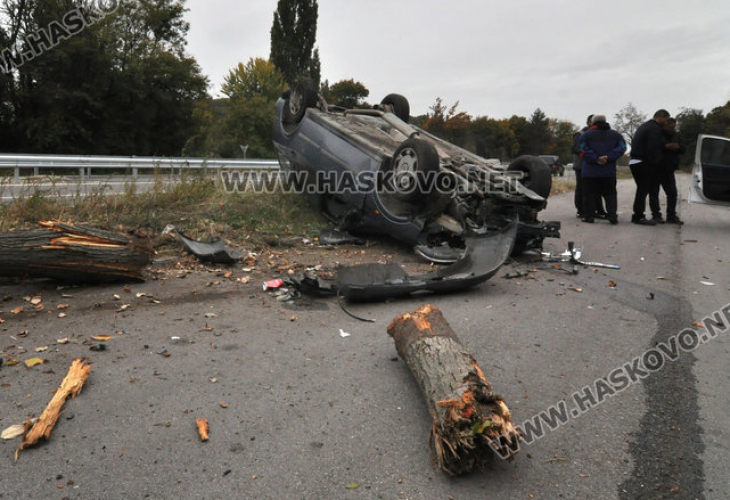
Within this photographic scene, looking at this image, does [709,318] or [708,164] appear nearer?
[709,318]

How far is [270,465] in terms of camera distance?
83.6 inches

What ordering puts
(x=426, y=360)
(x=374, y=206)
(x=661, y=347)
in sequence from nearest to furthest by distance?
1. (x=426, y=360)
2. (x=661, y=347)
3. (x=374, y=206)

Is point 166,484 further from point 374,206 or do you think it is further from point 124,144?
point 124,144

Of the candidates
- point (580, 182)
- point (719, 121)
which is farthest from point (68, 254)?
point (719, 121)

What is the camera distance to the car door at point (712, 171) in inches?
341

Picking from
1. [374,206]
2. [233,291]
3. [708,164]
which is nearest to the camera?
[233,291]

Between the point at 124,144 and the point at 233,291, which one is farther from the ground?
the point at 124,144

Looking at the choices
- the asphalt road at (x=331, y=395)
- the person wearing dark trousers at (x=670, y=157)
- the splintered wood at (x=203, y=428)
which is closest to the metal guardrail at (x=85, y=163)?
the asphalt road at (x=331, y=395)

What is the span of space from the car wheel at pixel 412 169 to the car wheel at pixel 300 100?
2283 millimetres

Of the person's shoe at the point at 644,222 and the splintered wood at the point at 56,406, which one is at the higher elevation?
the person's shoe at the point at 644,222

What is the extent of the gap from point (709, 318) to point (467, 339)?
2.07 metres

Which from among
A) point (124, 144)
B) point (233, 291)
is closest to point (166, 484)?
point (233, 291)

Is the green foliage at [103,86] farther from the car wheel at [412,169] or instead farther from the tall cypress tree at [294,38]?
the car wheel at [412,169]

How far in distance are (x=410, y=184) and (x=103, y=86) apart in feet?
84.3
